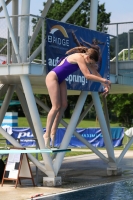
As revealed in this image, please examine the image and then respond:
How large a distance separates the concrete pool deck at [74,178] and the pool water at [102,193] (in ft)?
1.69

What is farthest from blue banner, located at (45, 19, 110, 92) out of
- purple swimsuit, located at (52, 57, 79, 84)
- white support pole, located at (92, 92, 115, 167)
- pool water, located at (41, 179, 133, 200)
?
purple swimsuit, located at (52, 57, 79, 84)

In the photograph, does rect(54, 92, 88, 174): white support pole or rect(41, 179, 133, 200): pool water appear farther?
rect(54, 92, 88, 174): white support pole

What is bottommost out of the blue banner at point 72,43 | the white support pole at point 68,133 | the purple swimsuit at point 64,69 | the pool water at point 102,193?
the pool water at point 102,193

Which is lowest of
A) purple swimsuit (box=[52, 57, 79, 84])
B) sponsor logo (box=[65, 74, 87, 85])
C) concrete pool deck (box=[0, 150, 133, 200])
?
concrete pool deck (box=[0, 150, 133, 200])

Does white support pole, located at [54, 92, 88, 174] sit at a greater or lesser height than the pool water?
greater

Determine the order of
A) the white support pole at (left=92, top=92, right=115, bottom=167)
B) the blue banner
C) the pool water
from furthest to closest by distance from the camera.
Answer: the white support pole at (left=92, top=92, right=115, bottom=167) < the blue banner < the pool water

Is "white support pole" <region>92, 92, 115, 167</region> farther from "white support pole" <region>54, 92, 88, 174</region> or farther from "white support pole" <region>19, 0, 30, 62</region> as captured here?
"white support pole" <region>19, 0, 30, 62</region>

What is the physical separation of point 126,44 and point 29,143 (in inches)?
678

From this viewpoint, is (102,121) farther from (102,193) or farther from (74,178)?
(102,193)

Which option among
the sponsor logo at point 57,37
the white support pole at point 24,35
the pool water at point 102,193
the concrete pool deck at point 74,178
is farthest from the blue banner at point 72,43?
the pool water at point 102,193

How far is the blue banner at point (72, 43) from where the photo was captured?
16531 mm

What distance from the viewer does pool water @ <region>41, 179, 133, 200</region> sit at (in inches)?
576

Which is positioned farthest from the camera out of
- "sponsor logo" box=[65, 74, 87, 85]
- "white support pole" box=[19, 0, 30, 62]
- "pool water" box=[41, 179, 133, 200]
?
"sponsor logo" box=[65, 74, 87, 85]

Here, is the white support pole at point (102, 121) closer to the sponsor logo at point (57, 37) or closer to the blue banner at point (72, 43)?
the blue banner at point (72, 43)
